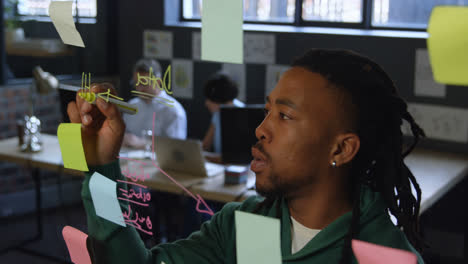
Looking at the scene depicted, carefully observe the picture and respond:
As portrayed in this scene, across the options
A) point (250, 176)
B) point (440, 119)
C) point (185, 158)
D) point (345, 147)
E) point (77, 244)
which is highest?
point (345, 147)

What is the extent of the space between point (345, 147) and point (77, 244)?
0.49m

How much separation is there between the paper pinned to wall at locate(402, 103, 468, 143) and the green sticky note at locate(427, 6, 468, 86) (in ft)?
8.15

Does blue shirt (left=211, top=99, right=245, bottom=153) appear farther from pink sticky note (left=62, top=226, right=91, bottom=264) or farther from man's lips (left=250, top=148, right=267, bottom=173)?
man's lips (left=250, top=148, right=267, bottom=173)

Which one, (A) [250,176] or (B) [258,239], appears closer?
(B) [258,239]

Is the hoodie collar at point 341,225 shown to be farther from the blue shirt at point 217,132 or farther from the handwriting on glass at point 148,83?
the blue shirt at point 217,132

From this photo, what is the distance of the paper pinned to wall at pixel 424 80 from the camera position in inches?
120

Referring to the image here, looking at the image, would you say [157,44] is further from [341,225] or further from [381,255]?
[381,255]

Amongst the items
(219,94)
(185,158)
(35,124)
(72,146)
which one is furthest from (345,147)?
(35,124)

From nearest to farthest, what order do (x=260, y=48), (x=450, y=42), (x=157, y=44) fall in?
(x=450, y=42) < (x=260, y=48) < (x=157, y=44)

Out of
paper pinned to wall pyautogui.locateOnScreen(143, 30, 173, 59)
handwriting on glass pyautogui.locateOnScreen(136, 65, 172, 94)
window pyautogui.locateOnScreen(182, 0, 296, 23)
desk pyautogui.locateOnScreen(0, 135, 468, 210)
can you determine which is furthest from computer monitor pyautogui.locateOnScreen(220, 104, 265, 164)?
handwriting on glass pyautogui.locateOnScreen(136, 65, 172, 94)

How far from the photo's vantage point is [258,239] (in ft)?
2.22

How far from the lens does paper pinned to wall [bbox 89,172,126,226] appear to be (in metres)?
0.85

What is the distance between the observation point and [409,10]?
1.00m

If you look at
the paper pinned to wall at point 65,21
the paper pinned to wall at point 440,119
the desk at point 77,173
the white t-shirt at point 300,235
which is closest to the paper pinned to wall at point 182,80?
the desk at point 77,173
